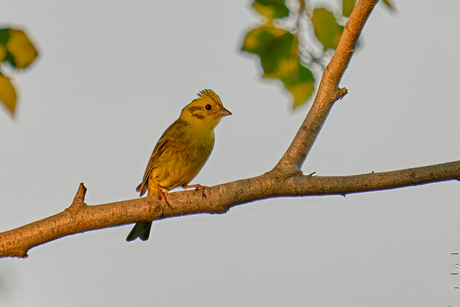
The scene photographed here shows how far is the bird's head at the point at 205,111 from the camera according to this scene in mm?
5950

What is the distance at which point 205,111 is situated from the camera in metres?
6.06

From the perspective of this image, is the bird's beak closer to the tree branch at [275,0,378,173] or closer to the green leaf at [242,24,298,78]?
the tree branch at [275,0,378,173]

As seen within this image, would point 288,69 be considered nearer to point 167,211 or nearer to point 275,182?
point 275,182

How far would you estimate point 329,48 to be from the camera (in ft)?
9.46

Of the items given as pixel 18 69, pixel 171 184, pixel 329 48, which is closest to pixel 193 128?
pixel 171 184

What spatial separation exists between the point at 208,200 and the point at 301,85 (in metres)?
0.91

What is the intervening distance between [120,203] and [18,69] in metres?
1.11

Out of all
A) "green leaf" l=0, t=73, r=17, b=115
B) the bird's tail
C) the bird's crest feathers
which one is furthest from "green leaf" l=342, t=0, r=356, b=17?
the bird's crest feathers

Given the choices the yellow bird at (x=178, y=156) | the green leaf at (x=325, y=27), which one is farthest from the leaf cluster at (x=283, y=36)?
the yellow bird at (x=178, y=156)

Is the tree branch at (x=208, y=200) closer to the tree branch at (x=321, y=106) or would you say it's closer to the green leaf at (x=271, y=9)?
the tree branch at (x=321, y=106)

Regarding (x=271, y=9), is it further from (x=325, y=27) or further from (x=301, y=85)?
(x=301, y=85)

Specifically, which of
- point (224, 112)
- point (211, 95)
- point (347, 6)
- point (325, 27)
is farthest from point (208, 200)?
point (211, 95)

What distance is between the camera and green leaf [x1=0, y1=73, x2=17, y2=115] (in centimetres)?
234

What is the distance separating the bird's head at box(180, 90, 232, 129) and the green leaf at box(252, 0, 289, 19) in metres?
3.25
